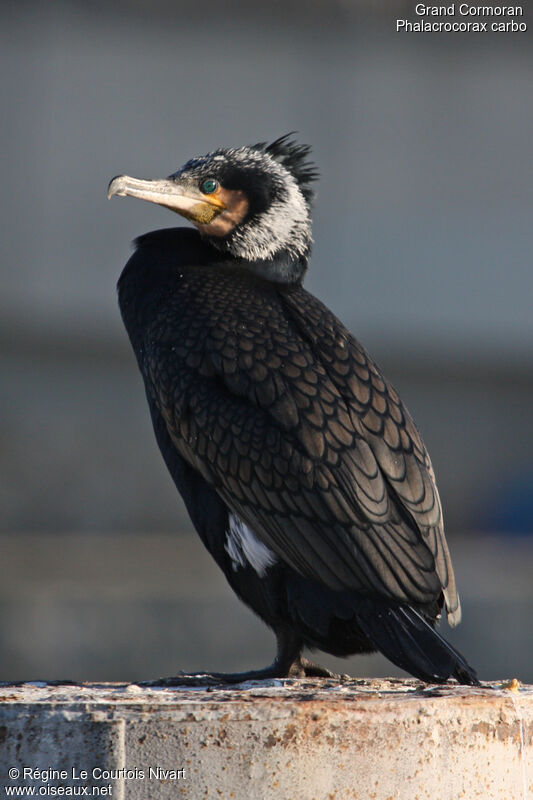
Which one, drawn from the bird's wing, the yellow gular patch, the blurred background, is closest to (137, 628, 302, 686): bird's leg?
the bird's wing

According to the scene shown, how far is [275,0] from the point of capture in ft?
44.8

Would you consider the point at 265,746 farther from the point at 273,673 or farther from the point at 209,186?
the point at 209,186

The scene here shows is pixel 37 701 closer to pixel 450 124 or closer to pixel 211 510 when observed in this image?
pixel 211 510

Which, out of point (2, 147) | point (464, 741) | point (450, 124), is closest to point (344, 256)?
point (450, 124)

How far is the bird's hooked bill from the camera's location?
4.58 metres

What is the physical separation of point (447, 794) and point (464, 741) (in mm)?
155

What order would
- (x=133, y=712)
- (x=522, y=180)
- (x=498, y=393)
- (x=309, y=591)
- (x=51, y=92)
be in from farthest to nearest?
1. (x=498, y=393)
2. (x=522, y=180)
3. (x=51, y=92)
4. (x=309, y=591)
5. (x=133, y=712)

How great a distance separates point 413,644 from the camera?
3.60 m

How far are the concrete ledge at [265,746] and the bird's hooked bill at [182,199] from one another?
6.64ft

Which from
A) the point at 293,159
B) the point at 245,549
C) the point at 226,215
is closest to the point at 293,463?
the point at 245,549

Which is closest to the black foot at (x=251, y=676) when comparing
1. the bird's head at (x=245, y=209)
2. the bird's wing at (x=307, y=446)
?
the bird's wing at (x=307, y=446)

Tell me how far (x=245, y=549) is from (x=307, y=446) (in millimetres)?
440

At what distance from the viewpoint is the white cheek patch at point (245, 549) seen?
13.0ft

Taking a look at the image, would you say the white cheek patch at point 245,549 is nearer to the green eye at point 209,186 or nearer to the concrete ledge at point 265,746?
the concrete ledge at point 265,746
